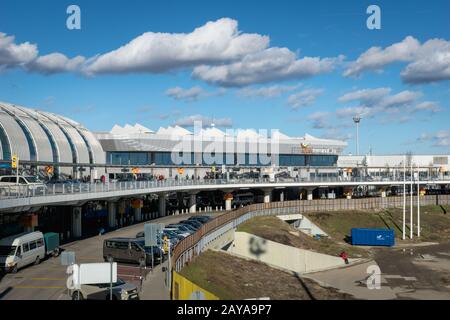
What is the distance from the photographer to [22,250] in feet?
107

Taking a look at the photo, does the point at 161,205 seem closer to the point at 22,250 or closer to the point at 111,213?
the point at 111,213

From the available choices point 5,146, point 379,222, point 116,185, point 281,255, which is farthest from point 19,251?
point 379,222

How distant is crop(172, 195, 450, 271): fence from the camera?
36.5 meters

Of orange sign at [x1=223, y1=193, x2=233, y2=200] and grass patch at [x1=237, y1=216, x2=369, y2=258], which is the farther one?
orange sign at [x1=223, y1=193, x2=233, y2=200]

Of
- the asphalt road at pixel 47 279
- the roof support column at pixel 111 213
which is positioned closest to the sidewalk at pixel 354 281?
the asphalt road at pixel 47 279

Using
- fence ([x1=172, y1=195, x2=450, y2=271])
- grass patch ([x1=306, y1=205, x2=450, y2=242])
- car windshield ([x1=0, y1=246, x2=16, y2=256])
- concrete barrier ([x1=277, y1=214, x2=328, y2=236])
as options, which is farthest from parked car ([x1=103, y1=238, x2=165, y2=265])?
grass patch ([x1=306, y1=205, x2=450, y2=242])

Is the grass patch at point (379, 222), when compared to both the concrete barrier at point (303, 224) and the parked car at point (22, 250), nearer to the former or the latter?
the concrete barrier at point (303, 224)

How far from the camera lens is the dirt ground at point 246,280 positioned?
34.8 m

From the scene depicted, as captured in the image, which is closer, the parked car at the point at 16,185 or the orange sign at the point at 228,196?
the parked car at the point at 16,185

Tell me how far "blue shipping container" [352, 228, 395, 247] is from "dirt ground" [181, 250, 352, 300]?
75.1 feet

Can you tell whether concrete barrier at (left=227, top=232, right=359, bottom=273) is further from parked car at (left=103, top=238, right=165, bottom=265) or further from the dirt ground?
parked car at (left=103, top=238, right=165, bottom=265)

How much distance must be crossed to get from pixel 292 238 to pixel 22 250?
122 ft

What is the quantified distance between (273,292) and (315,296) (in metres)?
3.31

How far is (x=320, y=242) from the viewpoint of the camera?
6575 cm
